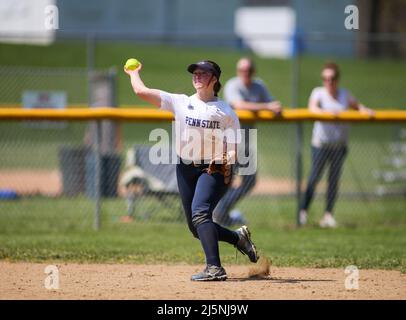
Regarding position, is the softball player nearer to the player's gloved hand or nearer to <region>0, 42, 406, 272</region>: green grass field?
the player's gloved hand

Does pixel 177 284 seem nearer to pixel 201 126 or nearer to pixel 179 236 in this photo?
pixel 201 126

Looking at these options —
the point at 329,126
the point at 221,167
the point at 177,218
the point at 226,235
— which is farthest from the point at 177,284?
the point at 329,126

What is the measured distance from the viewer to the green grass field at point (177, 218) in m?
Answer: 9.33

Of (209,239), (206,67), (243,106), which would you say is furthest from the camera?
(243,106)

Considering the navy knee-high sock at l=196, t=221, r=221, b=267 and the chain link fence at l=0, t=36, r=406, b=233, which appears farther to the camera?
the chain link fence at l=0, t=36, r=406, b=233

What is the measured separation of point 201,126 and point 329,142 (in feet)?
15.7

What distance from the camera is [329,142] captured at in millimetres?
11984

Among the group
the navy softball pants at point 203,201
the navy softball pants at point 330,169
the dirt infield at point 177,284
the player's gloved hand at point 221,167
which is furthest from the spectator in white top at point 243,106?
the player's gloved hand at point 221,167

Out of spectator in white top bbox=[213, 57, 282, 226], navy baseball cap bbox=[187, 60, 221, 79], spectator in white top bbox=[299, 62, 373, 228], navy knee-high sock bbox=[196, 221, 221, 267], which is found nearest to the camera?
navy knee-high sock bbox=[196, 221, 221, 267]

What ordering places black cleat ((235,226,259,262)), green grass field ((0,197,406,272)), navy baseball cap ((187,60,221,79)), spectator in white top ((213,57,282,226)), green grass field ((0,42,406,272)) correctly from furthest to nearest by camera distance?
spectator in white top ((213,57,282,226))
green grass field ((0,42,406,272))
green grass field ((0,197,406,272))
black cleat ((235,226,259,262))
navy baseball cap ((187,60,221,79))

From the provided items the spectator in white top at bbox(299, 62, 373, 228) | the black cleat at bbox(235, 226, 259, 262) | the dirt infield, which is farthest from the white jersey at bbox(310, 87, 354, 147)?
the black cleat at bbox(235, 226, 259, 262)

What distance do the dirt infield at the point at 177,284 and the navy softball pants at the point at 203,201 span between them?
367 mm

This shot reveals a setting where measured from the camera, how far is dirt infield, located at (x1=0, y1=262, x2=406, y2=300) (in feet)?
22.5

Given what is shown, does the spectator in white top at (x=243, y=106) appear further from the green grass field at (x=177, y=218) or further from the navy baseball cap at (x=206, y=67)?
the navy baseball cap at (x=206, y=67)
